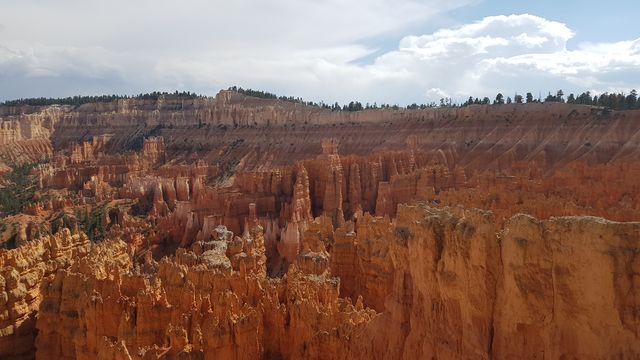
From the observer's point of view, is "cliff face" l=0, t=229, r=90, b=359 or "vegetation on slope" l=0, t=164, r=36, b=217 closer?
"cliff face" l=0, t=229, r=90, b=359

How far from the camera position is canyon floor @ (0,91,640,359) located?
291 inches

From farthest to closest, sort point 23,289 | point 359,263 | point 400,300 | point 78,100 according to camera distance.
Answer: point 78,100, point 359,263, point 23,289, point 400,300

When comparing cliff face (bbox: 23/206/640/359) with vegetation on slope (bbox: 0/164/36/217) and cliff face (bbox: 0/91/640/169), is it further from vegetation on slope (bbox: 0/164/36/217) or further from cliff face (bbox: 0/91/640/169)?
vegetation on slope (bbox: 0/164/36/217)

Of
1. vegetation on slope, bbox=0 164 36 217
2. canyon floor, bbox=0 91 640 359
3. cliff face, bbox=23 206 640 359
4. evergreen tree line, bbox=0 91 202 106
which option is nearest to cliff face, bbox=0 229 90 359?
canyon floor, bbox=0 91 640 359

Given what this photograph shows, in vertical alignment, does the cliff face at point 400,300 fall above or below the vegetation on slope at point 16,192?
above

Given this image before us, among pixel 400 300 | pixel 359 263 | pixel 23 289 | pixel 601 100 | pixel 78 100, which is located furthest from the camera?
pixel 78 100

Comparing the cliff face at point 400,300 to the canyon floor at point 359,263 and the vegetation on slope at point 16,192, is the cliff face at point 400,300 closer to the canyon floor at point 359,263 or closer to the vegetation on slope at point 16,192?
the canyon floor at point 359,263

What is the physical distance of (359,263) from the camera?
768 inches

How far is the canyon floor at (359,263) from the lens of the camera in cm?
740

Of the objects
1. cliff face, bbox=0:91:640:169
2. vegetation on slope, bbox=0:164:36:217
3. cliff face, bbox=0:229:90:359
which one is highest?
cliff face, bbox=0:91:640:169

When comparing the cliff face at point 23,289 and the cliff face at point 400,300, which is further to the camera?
the cliff face at point 23,289

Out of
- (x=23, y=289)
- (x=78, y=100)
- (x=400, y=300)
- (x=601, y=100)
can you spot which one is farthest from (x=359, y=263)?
(x=78, y=100)

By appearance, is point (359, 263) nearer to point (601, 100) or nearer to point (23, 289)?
point (23, 289)

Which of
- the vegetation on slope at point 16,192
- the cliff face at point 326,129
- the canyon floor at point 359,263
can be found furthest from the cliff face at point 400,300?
the vegetation on slope at point 16,192
